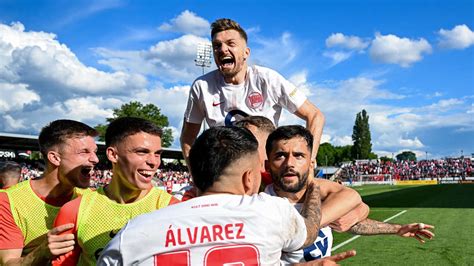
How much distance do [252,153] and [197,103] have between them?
7.12ft

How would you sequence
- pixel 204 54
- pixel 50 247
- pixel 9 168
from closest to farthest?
pixel 50 247, pixel 9 168, pixel 204 54

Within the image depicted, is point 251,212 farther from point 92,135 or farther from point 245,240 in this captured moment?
point 92,135

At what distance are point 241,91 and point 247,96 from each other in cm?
7

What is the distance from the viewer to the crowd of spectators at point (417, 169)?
6875 centimetres

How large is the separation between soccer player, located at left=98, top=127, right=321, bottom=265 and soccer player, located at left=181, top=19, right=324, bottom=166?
1.80 metres

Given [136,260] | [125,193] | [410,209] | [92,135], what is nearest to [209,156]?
[136,260]

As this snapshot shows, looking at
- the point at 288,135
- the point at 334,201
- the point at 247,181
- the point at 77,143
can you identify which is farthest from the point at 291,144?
the point at 77,143

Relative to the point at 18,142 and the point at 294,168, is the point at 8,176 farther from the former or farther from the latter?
the point at 18,142

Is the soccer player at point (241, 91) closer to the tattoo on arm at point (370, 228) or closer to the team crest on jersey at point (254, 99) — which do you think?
the team crest on jersey at point (254, 99)

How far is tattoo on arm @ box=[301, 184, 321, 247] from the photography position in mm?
2854

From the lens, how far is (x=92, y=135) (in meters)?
4.32

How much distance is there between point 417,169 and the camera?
73688mm

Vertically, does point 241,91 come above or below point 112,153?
above

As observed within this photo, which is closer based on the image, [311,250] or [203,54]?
[311,250]
